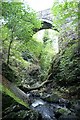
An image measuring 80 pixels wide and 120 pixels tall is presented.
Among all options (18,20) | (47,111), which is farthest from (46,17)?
(47,111)

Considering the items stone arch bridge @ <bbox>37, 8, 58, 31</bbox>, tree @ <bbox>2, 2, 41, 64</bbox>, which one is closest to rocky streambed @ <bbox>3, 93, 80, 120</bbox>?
tree @ <bbox>2, 2, 41, 64</bbox>

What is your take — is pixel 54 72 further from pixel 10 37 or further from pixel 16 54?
pixel 10 37

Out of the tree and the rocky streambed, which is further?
the tree

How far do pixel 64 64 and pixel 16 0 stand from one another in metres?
2.79

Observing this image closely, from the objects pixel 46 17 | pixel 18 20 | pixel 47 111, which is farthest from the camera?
pixel 46 17

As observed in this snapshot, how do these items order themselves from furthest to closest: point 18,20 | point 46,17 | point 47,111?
point 46,17 → point 18,20 → point 47,111

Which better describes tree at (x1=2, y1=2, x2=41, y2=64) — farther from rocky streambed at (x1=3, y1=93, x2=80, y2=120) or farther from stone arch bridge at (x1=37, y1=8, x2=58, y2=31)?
stone arch bridge at (x1=37, y1=8, x2=58, y2=31)

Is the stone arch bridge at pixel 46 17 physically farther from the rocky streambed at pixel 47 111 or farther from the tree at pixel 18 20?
the rocky streambed at pixel 47 111

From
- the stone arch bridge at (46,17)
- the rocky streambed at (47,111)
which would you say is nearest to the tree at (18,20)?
the rocky streambed at (47,111)

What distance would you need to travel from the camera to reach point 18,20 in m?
6.02

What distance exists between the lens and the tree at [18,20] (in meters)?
5.83

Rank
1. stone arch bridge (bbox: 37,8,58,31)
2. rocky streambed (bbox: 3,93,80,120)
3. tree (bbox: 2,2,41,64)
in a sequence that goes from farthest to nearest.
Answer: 1. stone arch bridge (bbox: 37,8,58,31)
2. tree (bbox: 2,2,41,64)
3. rocky streambed (bbox: 3,93,80,120)

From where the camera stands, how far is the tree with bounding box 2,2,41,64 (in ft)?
19.1

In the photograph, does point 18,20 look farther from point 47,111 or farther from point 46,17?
point 46,17
